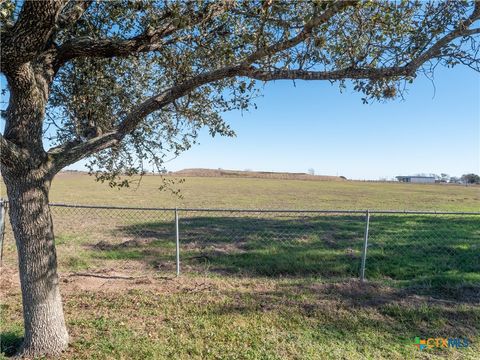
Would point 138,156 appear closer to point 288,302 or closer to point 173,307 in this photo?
point 173,307

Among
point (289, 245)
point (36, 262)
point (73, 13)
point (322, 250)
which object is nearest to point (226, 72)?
point (73, 13)

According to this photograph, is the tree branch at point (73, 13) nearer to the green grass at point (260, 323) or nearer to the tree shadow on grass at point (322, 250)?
the green grass at point (260, 323)

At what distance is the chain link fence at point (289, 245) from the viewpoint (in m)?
6.80

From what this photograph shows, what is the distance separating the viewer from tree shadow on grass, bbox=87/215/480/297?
677 cm

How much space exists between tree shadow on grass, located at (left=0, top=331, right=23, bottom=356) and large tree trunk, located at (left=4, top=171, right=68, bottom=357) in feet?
0.76

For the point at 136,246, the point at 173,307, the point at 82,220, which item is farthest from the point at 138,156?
the point at 82,220

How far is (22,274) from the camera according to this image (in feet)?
11.1

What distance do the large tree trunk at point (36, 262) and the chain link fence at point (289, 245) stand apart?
2.75 metres

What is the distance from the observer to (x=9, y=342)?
385 centimetres

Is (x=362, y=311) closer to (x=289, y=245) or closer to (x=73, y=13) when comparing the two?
(x=289, y=245)

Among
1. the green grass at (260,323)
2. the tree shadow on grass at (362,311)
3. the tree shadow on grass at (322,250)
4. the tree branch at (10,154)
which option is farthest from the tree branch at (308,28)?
the tree shadow on grass at (322,250)

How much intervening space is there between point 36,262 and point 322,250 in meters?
6.93

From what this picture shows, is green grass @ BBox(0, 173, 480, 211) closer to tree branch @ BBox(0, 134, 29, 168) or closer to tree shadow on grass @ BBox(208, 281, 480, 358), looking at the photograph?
tree branch @ BBox(0, 134, 29, 168)

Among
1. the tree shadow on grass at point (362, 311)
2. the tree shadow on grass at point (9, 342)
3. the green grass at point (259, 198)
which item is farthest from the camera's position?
the green grass at point (259, 198)
